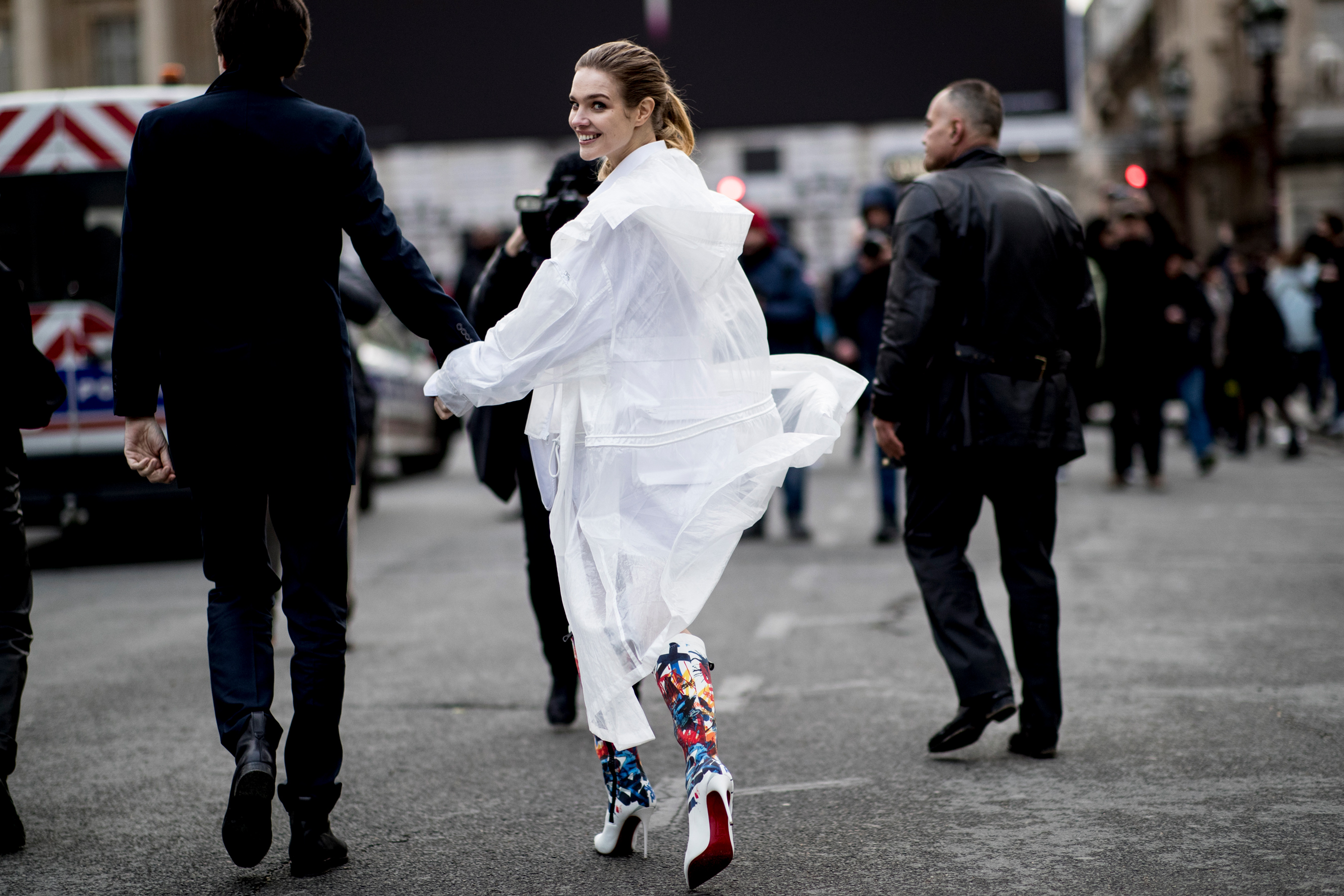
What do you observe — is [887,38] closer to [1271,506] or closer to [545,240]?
[1271,506]

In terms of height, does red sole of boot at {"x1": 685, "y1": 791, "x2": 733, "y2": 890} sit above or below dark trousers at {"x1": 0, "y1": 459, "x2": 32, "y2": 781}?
below

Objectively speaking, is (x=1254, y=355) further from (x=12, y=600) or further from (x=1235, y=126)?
(x=1235, y=126)

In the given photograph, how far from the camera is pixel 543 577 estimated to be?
5.01 meters

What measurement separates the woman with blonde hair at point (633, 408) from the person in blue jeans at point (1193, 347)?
29.9 ft

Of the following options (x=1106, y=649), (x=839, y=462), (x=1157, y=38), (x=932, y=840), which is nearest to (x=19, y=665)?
(x=932, y=840)

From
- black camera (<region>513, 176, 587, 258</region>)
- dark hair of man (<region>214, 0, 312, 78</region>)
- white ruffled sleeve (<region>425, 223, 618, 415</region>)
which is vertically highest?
dark hair of man (<region>214, 0, 312, 78</region>)

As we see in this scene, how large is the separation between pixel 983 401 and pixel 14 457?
2.64 meters

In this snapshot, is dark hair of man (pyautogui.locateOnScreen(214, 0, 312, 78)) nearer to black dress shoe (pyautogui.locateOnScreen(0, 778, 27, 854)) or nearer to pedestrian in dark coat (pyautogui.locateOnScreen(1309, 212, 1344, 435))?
black dress shoe (pyautogui.locateOnScreen(0, 778, 27, 854))

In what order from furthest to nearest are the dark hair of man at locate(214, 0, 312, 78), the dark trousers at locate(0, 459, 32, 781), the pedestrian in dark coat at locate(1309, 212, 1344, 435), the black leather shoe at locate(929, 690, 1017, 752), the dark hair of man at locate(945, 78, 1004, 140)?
the pedestrian in dark coat at locate(1309, 212, 1344, 435), the dark hair of man at locate(945, 78, 1004, 140), the black leather shoe at locate(929, 690, 1017, 752), the dark trousers at locate(0, 459, 32, 781), the dark hair of man at locate(214, 0, 312, 78)

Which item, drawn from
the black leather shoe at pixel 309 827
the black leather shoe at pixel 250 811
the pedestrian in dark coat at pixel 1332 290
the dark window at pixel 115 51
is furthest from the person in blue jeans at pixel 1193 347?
the dark window at pixel 115 51

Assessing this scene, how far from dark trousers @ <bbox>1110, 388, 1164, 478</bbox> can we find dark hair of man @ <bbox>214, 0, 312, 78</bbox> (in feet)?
29.4

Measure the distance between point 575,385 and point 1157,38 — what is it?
188 ft

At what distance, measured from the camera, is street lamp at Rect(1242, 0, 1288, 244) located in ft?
54.6

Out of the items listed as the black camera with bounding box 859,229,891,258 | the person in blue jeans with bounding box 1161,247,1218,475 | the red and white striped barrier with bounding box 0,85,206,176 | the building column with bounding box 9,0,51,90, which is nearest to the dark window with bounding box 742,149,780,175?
the building column with bounding box 9,0,51,90
